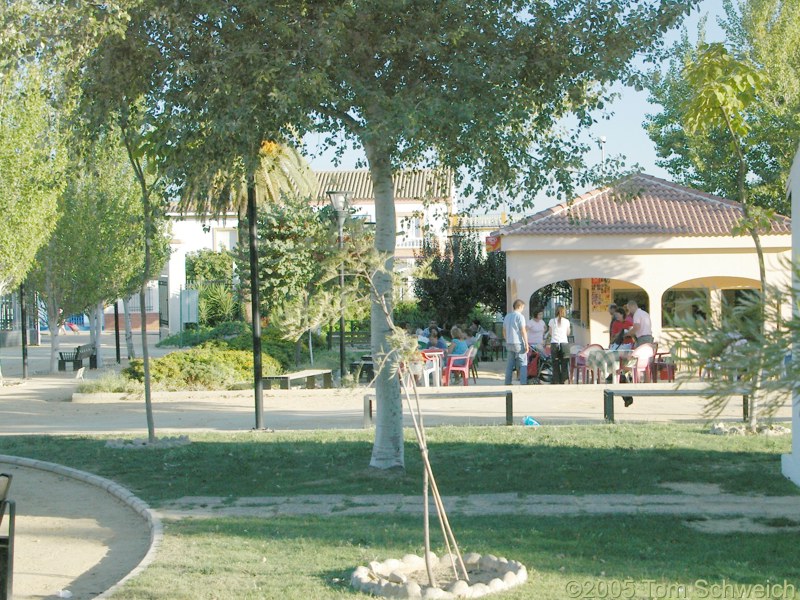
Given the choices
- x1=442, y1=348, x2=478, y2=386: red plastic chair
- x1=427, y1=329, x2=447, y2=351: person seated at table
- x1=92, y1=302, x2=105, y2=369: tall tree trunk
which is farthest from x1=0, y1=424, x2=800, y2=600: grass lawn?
x1=92, y1=302, x2=105, y2=369: tall tree trunk

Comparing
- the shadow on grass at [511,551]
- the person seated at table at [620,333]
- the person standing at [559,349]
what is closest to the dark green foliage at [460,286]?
the person seated at table at [620,333]

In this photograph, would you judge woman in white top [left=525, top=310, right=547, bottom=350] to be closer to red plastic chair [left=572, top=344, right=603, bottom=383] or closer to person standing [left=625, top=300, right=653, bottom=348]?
red plastic chair [left=572, top=344, right=603, bottom=383]

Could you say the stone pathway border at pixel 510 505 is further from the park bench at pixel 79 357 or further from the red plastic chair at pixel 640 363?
the park bench at pixel 79 357

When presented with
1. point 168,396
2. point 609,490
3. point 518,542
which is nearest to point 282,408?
point 168,396

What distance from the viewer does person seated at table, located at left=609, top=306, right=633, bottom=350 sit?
1927cm

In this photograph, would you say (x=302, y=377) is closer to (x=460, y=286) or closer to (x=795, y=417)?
(x=795, y=417)

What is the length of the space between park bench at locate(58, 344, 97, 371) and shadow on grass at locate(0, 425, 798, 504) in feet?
44.6

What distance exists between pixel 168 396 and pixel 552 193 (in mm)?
10461

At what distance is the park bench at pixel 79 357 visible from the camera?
2619 cm

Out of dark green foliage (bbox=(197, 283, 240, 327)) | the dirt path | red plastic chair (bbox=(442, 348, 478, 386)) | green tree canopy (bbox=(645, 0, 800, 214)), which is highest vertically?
green tree canopy (bbox=(645, 0, 800, 214))

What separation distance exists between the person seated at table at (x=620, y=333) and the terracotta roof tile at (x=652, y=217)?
12.1 ft

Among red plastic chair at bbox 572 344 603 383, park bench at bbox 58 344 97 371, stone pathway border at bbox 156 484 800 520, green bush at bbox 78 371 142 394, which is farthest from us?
park bench at bbox 58 344 97 371

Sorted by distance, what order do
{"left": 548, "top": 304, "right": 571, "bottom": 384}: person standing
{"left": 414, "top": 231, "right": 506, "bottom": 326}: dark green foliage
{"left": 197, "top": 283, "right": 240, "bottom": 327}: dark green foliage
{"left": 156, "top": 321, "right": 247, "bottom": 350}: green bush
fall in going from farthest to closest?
{"left": 197, "top": 283, "right": 240, "bottom": 327}: dark green foliage < {"left": 156, "top": 321, "right": 247, "bottom": 350}: green bush < {"left": 414, "top": 231, "right": 506, "bottom": 326}: dark green foliage < {"left": 548, "top": 304, "right": 571, "bottom": 384}: person standing

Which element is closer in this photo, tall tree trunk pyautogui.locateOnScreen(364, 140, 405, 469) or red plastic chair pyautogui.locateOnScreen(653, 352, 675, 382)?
tall tree trunk pyautogui.locateOnScreen(364, 140, 405, 469)
